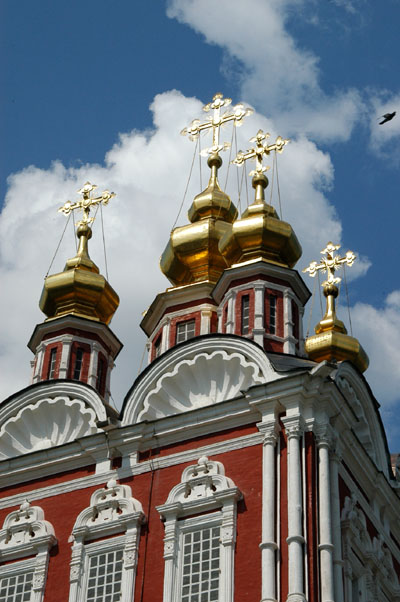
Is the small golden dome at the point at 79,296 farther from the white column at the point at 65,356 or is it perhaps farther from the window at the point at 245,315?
the window at the point at 245,315

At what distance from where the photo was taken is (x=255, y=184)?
27.2 metres

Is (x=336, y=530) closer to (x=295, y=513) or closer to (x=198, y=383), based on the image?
(x=295, y=513)

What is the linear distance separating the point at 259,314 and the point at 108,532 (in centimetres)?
497

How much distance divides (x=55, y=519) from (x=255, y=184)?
8.07 m

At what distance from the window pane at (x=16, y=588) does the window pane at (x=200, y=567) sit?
2510 millimetres

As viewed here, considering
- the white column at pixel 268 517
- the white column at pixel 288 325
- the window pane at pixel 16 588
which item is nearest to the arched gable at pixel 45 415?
the window pane at pixel 16 588

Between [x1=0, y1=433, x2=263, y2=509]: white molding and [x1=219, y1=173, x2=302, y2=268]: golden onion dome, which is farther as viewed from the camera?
[x1=219, y1=173, x2=302, y2=268]: golden onion dome

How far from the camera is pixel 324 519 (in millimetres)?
20062

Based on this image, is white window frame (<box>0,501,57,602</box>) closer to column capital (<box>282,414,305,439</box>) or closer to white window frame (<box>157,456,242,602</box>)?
white window frame (<box>157,456,242,602</box>)

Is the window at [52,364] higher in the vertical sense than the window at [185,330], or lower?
lower

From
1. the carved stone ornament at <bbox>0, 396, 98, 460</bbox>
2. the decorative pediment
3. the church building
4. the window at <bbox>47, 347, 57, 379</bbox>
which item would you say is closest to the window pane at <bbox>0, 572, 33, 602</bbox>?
the church building

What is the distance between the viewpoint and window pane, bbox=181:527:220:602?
65.6 feet

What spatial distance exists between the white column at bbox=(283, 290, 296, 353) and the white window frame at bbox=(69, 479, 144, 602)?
4.04 m

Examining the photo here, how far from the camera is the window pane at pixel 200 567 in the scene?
20.0 m
